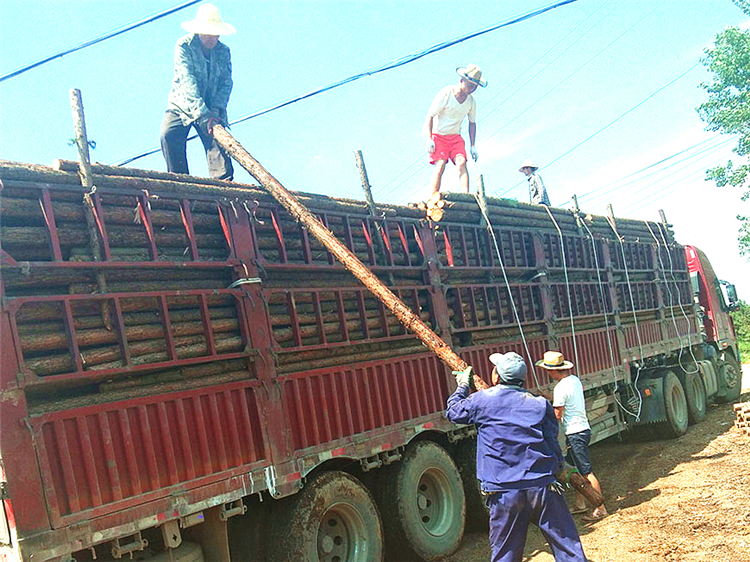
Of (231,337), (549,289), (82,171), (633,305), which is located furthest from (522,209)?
(82,171)

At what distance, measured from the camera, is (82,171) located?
4414 millimetres

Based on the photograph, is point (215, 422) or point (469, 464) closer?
point (215, 422)

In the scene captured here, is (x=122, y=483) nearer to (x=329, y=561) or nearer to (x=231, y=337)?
(x=231, y=337)

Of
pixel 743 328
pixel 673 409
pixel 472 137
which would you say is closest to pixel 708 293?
pixel 673 409

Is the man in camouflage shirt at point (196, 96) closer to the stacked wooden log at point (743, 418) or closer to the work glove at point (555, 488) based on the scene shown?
the work glove at point (555, 488)

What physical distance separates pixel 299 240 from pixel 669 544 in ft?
13.4

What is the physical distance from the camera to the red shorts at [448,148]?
8.70 m

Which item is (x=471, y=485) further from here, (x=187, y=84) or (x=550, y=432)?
(x=187, y=84)

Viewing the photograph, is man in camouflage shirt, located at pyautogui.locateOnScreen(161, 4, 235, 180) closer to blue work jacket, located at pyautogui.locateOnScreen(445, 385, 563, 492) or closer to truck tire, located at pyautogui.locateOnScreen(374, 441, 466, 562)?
truck tire, located at pyautogui.locateOnScreen(374, 441, 466, 562)

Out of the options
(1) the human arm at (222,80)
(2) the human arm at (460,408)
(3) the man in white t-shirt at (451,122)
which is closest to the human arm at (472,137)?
(3) the man in white t-shirt at (451,122)

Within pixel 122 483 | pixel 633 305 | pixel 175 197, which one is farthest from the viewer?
pixel 633 305

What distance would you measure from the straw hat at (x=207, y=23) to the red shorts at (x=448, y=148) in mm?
3246

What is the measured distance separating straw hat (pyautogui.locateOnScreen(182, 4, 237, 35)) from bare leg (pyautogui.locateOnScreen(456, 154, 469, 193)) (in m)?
3.57

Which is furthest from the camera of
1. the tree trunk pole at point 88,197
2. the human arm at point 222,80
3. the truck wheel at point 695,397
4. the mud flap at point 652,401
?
the truck wheel at point 695,397
